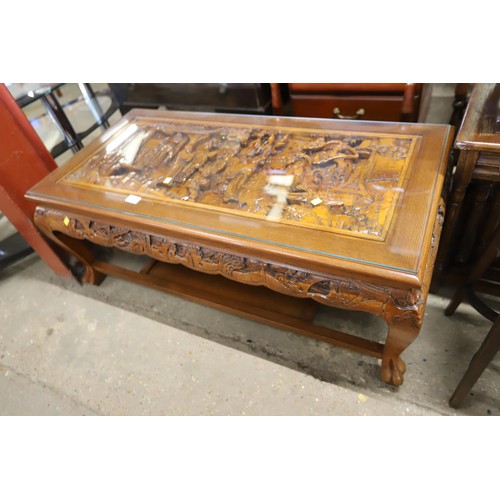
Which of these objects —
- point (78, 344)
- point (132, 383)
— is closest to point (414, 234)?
point (132, 383)

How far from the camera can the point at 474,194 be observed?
1170 millimetres

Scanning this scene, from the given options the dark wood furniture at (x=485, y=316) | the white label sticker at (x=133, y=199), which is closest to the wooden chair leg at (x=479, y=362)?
the dark wood furniture at (x=485, y=316)

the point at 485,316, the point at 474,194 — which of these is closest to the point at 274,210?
the point at 474,194

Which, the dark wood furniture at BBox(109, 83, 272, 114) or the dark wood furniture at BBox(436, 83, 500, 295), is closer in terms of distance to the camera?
the dark wood furniture at BBox(436, 83, 500, 295)

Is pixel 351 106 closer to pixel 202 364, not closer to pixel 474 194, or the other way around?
pixel 474 194

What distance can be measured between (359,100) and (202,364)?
1.47 m

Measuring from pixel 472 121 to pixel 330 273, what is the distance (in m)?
0.59

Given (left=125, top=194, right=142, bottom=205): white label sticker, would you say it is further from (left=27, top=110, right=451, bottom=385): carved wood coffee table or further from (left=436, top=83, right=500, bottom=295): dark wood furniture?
(left=436, top=83, right=500, bottom=295): dark wood furniture

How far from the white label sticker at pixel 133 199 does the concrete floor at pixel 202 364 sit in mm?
588

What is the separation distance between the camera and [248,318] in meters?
1.40

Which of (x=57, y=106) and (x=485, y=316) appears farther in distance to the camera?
(x=57, y=106)

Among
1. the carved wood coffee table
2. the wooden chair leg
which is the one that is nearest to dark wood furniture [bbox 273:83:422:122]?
the carved wood coffee table

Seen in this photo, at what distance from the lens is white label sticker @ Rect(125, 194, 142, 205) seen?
1.18 m

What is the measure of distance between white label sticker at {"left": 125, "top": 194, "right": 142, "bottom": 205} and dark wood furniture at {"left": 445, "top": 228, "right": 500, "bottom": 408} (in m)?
1.09
